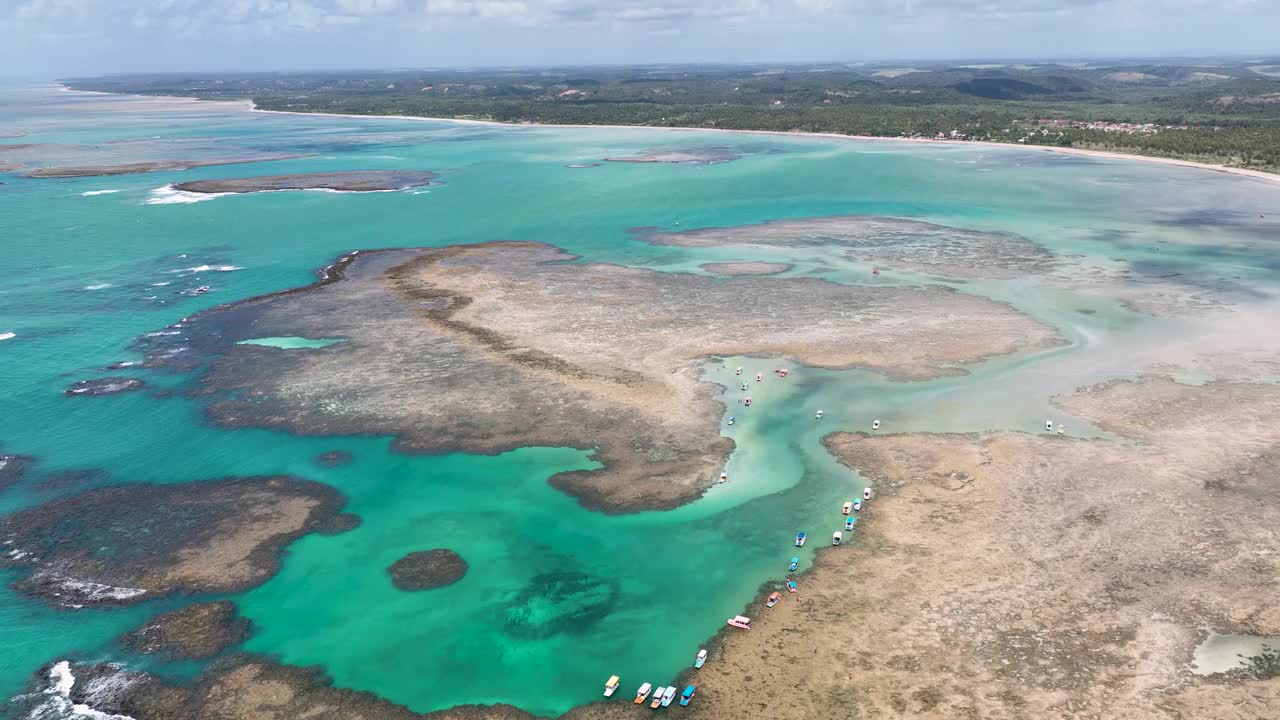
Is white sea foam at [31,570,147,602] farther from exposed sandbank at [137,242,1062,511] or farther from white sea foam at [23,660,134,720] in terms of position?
exposed sandbank at [137,242,1062,511]

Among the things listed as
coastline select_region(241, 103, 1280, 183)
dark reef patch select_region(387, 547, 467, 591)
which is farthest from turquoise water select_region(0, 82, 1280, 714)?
coastline select_region(241, 103, 1280, 183)

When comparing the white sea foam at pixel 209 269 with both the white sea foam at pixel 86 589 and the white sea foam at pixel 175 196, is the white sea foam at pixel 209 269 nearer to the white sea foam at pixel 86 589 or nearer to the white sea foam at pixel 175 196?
the white sea foam at pixel 175 196

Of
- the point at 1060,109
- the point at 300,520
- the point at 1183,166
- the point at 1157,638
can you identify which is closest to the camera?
the point at 1157,638

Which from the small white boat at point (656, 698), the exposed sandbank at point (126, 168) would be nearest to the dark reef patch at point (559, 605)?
the small white boat at point (656, 698)

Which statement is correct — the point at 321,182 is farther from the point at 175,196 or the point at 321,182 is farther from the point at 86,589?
the point at 86,589

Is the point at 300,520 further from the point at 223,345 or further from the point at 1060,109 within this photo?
the point at 1060,109

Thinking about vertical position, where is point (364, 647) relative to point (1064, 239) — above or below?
below

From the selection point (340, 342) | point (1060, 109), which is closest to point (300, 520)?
point (340, 342)

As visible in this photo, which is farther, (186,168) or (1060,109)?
(1060,109)
